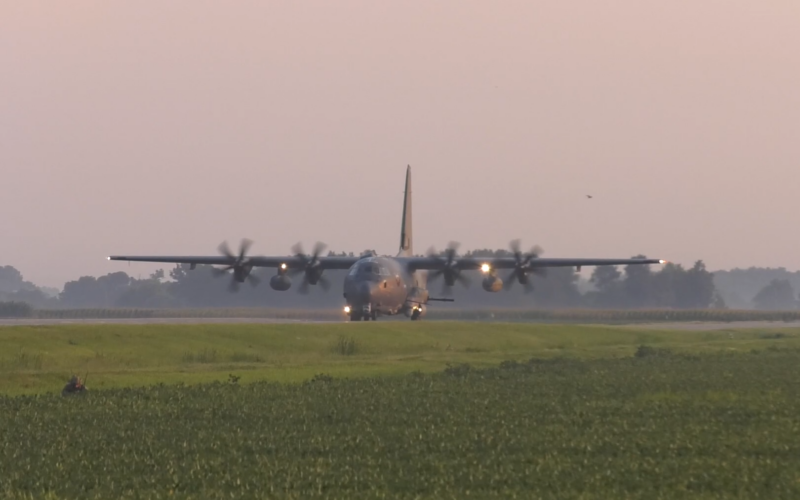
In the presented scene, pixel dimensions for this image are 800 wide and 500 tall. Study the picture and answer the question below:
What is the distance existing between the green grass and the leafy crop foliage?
432cm

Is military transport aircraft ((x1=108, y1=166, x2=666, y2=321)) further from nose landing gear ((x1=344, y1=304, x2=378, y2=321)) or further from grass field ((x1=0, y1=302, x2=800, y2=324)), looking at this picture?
grass field ((x1=0, y1=302, x2=800, y2=324))

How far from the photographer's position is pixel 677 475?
601 inches

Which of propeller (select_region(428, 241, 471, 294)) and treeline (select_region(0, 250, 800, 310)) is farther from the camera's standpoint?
treeline (select_region(0, 250, 800, 310))

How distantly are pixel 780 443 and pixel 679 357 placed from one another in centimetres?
2189

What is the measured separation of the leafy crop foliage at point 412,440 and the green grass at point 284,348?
170 inches

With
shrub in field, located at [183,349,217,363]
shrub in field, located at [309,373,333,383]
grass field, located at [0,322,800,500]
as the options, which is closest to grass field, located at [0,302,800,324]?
shrub in field, located at [183,349,217,363]

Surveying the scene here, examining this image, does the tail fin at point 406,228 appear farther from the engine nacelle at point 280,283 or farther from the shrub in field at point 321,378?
the shrub in field at point 321,378

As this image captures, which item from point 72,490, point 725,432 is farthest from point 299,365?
point 72,490

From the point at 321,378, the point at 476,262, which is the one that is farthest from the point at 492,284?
the point at 321,378

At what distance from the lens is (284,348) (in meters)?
40.7

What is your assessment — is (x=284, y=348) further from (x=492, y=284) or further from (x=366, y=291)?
(x=492, y=284)

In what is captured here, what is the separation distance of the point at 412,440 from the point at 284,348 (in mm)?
22643

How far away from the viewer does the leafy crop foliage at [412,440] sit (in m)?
14.7

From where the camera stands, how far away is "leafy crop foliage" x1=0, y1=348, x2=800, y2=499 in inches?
580
